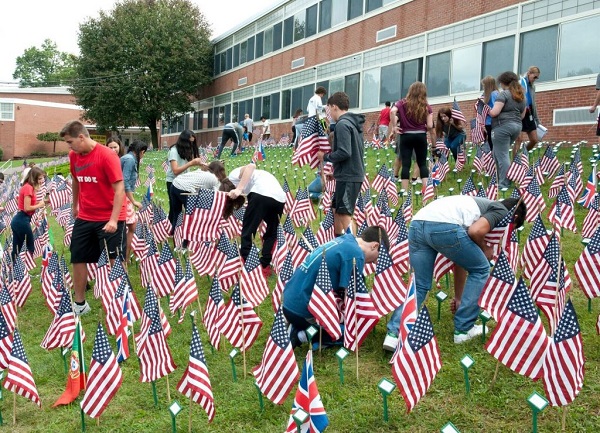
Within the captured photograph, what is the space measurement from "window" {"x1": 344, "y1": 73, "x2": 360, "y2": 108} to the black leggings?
56.7 feet

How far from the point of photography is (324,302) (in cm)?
476

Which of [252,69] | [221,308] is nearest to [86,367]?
[221,308]

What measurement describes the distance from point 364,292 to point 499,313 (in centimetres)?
102

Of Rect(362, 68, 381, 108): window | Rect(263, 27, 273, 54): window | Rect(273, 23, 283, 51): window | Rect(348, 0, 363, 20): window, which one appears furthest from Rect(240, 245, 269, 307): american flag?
Rect(263, 27, 273, 54): window

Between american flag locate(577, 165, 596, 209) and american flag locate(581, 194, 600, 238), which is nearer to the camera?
american flag locate(581, 194, 600, 238)

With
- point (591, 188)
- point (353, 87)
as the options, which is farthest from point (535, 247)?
point (353, 87)

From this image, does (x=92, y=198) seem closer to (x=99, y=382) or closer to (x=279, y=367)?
(x=99, y=382)

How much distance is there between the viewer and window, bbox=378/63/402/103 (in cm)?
2344

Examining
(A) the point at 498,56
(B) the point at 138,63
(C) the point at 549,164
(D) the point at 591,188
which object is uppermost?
(B) the point at 138,63

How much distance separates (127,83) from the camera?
42.8 meters

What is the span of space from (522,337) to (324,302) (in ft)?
4.85

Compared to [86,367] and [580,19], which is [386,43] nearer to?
[580,19]

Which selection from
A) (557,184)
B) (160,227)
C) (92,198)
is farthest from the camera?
(160,227)

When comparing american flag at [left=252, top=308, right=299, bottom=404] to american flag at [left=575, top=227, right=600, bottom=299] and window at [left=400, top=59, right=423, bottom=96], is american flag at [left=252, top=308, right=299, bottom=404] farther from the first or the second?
window at [left=400, top=59, right=423, bottom=96]
